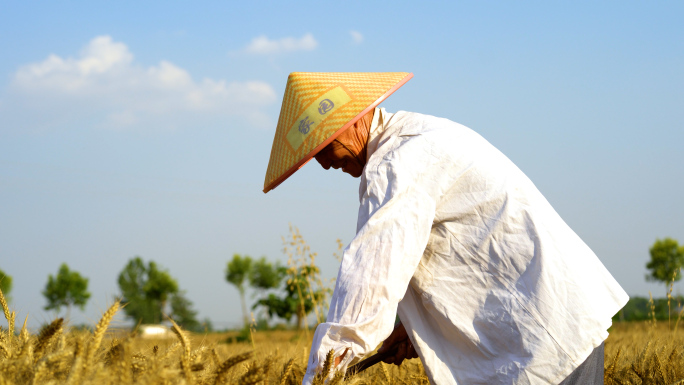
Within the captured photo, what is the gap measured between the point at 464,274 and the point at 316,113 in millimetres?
833

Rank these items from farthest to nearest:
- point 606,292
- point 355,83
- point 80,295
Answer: point 80,295, point 355,83, point 606,292

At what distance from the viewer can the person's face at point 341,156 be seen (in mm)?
2242

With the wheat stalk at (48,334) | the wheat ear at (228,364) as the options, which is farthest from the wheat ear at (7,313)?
the wheat ear at (228,364)

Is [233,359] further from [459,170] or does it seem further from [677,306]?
[677,306]

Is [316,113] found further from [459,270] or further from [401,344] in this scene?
[401,344]

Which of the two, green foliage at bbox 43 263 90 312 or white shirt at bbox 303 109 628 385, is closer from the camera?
white shirt at bbox 303 109 628 385

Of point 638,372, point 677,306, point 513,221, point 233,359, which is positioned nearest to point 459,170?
point 513,221

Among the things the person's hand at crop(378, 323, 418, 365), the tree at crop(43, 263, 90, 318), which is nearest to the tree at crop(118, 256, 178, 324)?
the tree at crop(43, 263, 90, 318)

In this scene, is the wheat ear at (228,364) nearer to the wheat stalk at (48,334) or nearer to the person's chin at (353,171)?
the wheat stalk at (48,334)

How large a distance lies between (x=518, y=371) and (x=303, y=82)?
1.38m

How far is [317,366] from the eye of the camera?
1.70m

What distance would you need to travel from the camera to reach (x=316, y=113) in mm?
2203

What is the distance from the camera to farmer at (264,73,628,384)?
1.76m

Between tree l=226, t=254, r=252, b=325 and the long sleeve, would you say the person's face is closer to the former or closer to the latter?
the long sleeve
